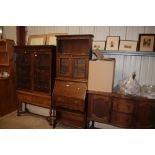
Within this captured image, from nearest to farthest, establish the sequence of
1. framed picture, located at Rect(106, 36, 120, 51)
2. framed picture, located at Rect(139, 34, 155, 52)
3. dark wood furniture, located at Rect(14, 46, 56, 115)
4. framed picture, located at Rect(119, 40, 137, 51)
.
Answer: framed picture, located at Rect(139, 34, 155, 52) < framed picture, located at Rect(119, 40, 137, 51) < framed picture, located at Rect(106, 36, 120, 51) < dark wood furniture, located at Rect(14, 46, 56, 115)

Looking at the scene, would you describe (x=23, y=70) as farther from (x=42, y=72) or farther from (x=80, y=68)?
(x=80, y=68)

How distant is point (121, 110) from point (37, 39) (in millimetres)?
2315

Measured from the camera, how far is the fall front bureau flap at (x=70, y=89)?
2518 millimetres

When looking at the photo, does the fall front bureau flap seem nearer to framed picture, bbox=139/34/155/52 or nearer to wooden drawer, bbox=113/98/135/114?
wooden drawer, bbox=113/98/135/114

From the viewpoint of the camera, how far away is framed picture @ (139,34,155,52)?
7.80ft

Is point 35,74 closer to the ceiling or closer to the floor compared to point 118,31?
closer to the floor

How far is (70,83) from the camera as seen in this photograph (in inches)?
105

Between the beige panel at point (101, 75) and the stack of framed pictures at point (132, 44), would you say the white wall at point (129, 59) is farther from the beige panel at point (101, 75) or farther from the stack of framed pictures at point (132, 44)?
the beige panel at point (101, 75)

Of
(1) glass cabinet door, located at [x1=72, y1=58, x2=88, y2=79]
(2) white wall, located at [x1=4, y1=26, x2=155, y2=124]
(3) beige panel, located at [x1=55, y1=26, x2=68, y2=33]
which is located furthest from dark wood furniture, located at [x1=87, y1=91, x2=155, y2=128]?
(3) beige panel, located at [x1=55, y1=26, x2=68, y2=33]

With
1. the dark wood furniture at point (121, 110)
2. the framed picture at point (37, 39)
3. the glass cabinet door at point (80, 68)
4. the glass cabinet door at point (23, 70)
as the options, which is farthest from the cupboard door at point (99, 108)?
the framed picture at point (37, 39)

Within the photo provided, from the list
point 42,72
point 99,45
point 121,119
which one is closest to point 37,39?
point 42,72

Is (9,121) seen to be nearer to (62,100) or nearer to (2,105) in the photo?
(2,105)

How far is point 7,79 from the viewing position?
3.39 m
